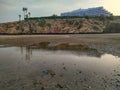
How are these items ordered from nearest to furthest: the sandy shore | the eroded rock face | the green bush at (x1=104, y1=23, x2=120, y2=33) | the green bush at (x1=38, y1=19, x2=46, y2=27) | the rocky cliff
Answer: the sandy shore
the green bush at (x1=104, y1=23, x2=120, y2=33)
the rocky cliff
the eroded rock face
the green bush at (x1=38, y1=19, x2=46, y2=27)

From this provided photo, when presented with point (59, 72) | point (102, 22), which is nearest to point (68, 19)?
point (102, 22)

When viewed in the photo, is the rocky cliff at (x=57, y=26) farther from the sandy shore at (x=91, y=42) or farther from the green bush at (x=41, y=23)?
the sandy shore at (x=91, y=42)

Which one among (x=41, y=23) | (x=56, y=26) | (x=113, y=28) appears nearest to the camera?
(x=113, y=28)

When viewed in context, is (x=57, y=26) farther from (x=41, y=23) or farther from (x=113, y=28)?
(x=113, y=28)

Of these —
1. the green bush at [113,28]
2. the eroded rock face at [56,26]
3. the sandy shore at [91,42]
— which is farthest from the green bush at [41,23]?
the sandy shore at [91,42]

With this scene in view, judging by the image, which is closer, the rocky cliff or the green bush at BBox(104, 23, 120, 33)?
the green bush at BBox(104, 23, 120, 33)

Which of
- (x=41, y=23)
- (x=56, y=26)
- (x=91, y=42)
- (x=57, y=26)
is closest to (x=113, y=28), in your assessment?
(x=57, y=26)

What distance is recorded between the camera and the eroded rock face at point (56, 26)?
490 feet

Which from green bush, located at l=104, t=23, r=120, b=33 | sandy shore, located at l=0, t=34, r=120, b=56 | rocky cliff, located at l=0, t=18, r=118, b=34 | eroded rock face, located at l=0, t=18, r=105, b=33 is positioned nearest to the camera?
sandy shore, located at l=0, t=34, r=120, b=56

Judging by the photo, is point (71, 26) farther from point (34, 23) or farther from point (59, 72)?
point (59, 72)

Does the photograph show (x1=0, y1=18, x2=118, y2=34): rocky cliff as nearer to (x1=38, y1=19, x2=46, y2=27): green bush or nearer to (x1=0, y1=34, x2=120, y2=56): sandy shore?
(x1=38, y1=19, x2=46, y2=27): green bush

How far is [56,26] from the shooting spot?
159 m

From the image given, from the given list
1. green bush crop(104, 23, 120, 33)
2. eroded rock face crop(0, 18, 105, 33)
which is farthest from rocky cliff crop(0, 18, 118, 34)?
green bush crop(104, 23, 120, 33)

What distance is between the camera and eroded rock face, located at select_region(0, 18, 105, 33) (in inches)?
5876
